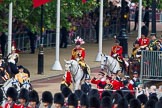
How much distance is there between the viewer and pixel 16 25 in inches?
1882

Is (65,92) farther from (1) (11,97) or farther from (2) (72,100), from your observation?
(2) (72,100)

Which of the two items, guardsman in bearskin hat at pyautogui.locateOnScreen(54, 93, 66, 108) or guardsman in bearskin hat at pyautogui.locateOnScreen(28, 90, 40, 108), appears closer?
guardsman in bearskin hat at pyautogui.locateOnScreen(54, 93, 66, 108)

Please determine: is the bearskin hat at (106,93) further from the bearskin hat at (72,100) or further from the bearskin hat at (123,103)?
the bearskin hat at (123,103)

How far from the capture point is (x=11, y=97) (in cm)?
2764

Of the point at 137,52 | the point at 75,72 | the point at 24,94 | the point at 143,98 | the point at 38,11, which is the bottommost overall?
the point at 143,98

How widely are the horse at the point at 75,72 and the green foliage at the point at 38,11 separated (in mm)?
6190

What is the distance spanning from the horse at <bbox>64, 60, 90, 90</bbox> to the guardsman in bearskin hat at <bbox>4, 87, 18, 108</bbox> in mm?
5396

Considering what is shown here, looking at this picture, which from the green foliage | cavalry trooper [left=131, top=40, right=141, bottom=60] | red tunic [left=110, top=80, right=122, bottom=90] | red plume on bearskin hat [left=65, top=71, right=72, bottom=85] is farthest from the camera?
the green foliage

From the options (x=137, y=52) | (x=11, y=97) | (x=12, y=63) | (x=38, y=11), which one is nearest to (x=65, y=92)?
(x=11, y=97)

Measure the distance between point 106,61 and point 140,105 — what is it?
11.0m

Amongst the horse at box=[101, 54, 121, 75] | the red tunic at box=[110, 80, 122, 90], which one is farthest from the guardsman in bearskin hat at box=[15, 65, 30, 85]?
the horse at box=[101, 54, 121, 75]

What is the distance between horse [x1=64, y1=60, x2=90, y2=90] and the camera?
33906 millimetres

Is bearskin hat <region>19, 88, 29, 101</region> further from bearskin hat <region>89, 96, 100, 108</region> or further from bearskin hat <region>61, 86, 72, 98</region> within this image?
bearskin hat <region>89, 96, 100, 108</region>

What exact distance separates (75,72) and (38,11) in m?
9.50
